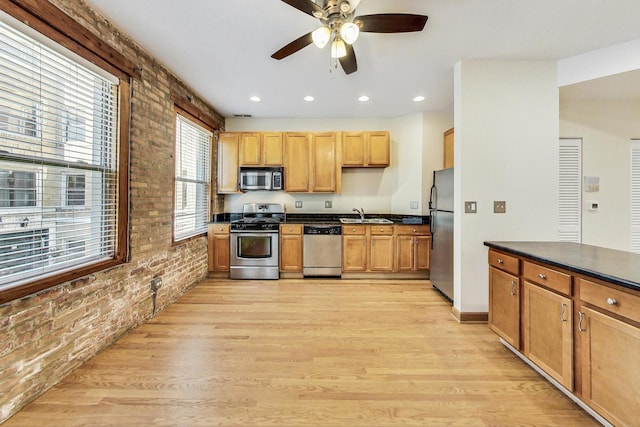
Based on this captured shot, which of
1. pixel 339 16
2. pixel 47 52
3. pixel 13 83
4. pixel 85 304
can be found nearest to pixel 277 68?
pixel 339 16

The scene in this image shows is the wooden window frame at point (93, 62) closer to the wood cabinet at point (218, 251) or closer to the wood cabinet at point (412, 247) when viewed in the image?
the wood cabinet at point (218, 251)

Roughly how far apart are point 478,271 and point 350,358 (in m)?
1.61

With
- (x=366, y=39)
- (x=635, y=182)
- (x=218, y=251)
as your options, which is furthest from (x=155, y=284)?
(x=635, y=182)

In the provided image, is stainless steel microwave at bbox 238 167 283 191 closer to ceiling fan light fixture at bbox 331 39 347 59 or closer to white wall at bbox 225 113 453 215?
white wall at bbox 225 113 453 215

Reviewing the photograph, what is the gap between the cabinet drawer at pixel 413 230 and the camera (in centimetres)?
412

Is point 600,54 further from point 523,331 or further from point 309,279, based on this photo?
point 309,279

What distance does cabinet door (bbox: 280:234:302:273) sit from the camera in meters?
4.22

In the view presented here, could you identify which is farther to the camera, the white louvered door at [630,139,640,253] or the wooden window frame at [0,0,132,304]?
the white louvered door at [630,139,640,253]

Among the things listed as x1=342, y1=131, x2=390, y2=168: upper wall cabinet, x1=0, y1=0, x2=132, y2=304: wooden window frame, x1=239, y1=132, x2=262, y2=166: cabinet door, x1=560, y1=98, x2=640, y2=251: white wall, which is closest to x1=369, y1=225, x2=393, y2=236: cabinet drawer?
x1=342, y1=131, x2=390, y2=168: upper wall cabinet

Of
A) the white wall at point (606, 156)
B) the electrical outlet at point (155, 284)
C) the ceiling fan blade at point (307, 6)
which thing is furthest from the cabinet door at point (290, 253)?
the white wall at point (606, 156)

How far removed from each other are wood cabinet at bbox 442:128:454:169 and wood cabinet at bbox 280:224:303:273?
247cm

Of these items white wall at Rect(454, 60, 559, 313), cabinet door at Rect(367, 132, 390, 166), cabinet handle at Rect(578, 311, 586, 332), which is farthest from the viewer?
cabinet door at Rect(367, 132, 390, 166)

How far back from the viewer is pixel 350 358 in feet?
6.88

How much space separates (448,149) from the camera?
402cm
